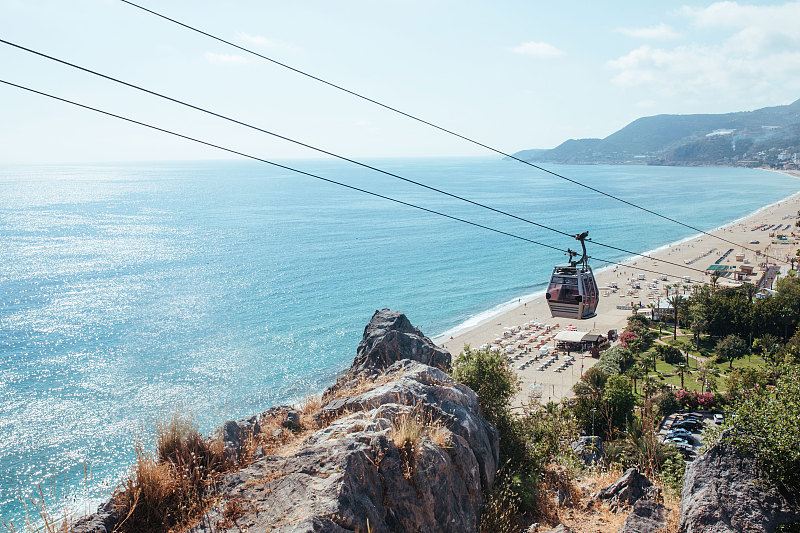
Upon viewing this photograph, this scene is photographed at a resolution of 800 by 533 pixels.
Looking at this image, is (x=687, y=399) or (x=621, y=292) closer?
(x=687, y=399)

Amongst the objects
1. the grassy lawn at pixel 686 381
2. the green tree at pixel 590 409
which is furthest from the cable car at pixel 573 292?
the grassy lawn at pixel 686 381

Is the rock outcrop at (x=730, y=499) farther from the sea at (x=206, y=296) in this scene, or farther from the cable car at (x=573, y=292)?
the cable car at (x=573, y=292)

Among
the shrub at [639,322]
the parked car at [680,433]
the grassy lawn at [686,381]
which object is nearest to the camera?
the parked car at [680,433]

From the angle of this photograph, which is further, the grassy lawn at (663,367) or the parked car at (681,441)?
the grassy lawn at (663,367)

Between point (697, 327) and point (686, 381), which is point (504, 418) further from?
point (697, 327)

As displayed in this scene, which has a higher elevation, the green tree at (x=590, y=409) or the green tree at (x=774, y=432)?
the green tree at (x=774, y=432)

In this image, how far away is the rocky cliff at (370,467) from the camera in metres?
5.38

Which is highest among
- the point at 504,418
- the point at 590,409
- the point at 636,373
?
the point at 504,418

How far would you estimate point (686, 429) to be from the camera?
83.8ft

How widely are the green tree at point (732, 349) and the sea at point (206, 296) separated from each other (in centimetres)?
2349

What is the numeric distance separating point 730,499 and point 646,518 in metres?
1.24

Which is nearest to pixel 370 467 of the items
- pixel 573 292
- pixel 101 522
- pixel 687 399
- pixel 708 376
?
pixel 101 522

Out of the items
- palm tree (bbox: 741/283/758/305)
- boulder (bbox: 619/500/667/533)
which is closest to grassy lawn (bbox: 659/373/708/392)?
palm tree (bbox: 741/283/758/305)

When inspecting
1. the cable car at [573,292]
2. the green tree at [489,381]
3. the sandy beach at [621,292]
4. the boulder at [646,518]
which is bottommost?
the sandy beach at [621,292]
